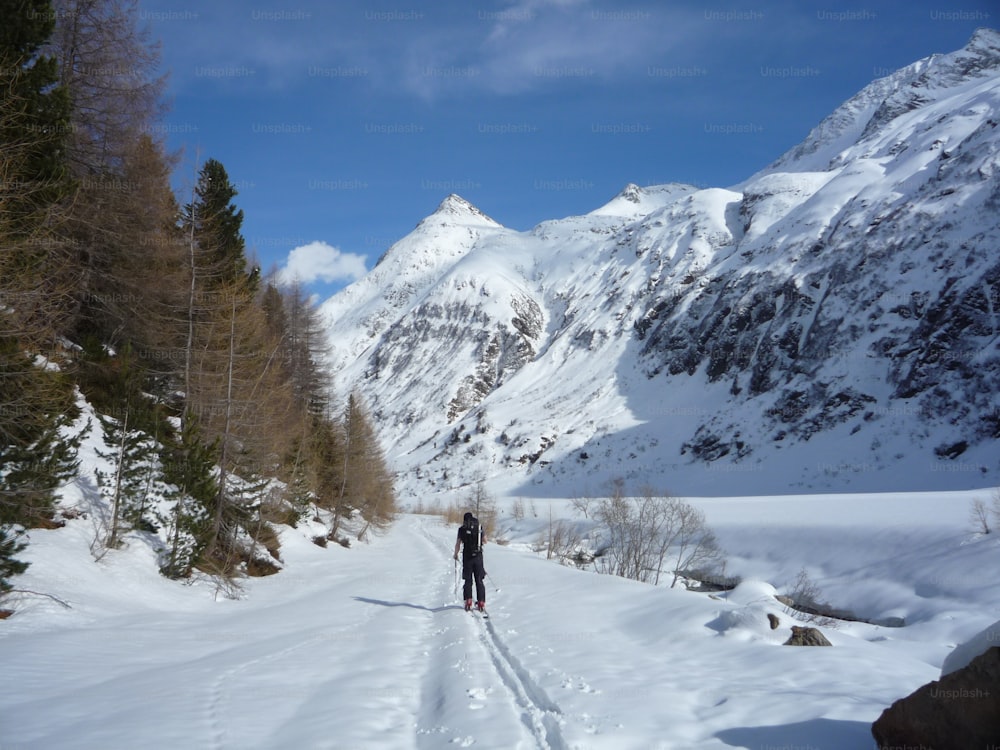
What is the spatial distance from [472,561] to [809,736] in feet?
26.3

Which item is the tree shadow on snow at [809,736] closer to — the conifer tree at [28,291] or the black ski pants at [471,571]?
the black ski pants at [471,571]

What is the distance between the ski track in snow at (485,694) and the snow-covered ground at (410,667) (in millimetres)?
29

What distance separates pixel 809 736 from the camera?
17.0ft

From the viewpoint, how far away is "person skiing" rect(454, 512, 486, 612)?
12148mm

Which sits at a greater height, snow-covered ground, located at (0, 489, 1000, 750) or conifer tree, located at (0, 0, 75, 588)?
conifer tree, located at (0, 0, 75, 588)

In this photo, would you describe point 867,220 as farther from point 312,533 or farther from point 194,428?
point 194,428

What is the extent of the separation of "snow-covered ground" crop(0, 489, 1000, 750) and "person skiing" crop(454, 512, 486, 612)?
63 cm

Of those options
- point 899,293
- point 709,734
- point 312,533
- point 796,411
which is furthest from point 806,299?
point 709,734

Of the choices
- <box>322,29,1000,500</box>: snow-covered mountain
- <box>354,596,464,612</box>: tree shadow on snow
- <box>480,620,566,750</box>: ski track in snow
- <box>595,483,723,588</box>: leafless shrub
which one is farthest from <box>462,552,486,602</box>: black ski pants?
<box>322,29,1000,500</box>: snow-covered mountain

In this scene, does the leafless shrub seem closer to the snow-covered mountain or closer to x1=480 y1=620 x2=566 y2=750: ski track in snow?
x1=480 y1=620 x2=566 y2=750: ski track in snow

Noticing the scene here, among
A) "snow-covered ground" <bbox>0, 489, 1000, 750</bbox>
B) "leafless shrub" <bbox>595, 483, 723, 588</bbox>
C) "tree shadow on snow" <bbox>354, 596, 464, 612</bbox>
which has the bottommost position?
"leafless shrub" <bbox>595, 483, 723, 588</bbox>

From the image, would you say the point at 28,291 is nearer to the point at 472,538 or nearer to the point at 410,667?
the point at 410,667

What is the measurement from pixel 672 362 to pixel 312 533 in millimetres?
77558

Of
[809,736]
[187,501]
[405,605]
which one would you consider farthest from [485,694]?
[187,501]
